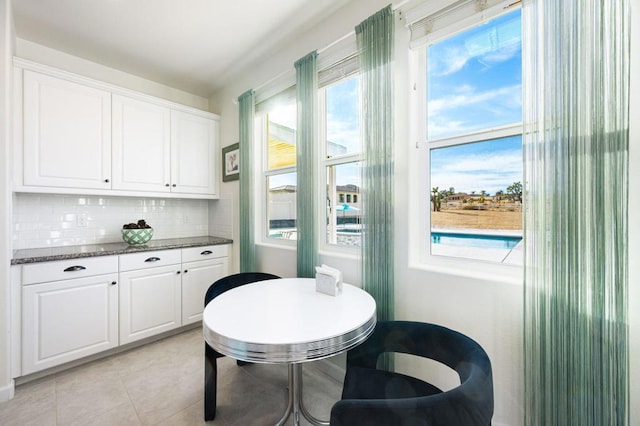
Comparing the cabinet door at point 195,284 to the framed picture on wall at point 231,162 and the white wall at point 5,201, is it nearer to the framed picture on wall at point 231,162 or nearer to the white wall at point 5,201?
the framed picture on wall at point 231,162

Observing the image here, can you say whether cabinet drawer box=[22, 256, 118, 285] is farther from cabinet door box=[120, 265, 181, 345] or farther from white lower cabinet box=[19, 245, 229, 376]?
cabinet door box=[120, 265, 181, 345]

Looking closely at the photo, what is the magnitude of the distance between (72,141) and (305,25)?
221 cm

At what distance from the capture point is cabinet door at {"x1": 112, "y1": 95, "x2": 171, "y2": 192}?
2.62m

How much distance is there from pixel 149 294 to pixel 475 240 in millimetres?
2741

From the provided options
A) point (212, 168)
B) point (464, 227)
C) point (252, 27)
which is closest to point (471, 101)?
Answer: point (464, 227)

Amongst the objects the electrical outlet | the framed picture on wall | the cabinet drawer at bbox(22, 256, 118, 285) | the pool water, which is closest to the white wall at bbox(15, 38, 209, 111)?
the framed picture on wall

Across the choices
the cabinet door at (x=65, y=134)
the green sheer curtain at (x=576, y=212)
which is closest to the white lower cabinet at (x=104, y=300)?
the cabinet door at (x=65, y=134)

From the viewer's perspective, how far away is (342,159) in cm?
212

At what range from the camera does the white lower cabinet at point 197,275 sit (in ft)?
9.26

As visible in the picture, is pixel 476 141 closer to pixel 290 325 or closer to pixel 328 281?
pixel 328 281

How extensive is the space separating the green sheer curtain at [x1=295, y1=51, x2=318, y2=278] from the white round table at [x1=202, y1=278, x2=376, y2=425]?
19.9 inches

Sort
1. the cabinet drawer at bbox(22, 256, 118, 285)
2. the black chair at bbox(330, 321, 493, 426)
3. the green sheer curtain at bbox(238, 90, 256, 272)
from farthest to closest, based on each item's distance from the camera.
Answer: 1. the green sheer curtain at bbox(238, 90, 256, 272)
2. the cabinet drawer at bbox(22, 256, 118, 285)
3. the black chair at bbox(330, 321, 493, 426)

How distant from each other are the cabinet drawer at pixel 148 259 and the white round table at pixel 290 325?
1.41 meters

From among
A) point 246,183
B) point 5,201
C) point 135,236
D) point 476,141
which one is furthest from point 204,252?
point 476,141
